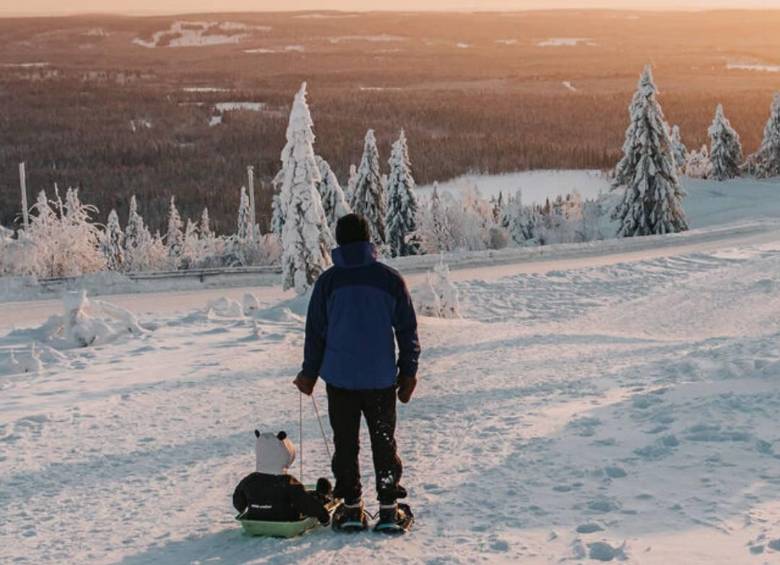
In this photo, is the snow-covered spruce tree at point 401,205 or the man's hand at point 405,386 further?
the snow-covered spruce tree at point 401,205

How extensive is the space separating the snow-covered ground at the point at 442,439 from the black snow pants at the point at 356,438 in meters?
0.30

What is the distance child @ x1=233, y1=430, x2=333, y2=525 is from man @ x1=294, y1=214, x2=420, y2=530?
0.23 meters

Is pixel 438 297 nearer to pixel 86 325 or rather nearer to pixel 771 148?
pixel 86 325

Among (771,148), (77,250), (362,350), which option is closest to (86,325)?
(362,350)

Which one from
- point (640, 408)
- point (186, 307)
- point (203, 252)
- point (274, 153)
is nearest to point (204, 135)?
point (274, 153)

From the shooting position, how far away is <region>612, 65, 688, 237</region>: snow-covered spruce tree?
4303 centimetres

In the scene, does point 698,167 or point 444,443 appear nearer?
point 444,443

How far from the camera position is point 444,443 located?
866 centimetres

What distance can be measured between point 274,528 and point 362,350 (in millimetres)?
1192

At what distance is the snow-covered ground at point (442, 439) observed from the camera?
249 inches

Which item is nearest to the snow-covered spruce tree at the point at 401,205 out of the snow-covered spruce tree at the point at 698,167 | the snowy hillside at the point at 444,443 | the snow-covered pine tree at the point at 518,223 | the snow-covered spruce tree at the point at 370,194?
the snow-covered spruce tree at the point at 370,194

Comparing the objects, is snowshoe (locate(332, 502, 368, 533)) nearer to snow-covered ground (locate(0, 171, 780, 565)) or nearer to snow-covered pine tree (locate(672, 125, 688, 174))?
snow-covered ground (locate(0, 171, 780, 565))

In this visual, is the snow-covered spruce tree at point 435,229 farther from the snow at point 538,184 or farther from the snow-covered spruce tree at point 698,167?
the snow at point 538,184

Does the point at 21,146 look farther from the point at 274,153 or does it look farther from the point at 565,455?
the point at 565,455
